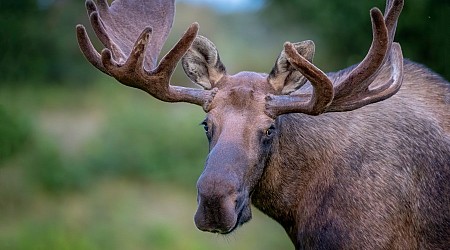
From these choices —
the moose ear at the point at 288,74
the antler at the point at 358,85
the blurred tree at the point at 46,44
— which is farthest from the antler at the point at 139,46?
the blurred tree at the point at 46,44

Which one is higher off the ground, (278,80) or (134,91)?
(278,80)

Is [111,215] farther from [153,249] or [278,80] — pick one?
[278,80]

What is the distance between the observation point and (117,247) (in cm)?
1488

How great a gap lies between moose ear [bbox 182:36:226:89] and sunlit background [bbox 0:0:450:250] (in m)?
6.54

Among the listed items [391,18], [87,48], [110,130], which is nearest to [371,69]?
[391,18]

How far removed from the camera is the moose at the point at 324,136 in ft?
21.7

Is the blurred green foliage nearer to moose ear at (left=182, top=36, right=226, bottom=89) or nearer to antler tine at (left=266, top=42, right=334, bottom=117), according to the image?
moose ear at (left=182, top=36, right=226, bottom=89)

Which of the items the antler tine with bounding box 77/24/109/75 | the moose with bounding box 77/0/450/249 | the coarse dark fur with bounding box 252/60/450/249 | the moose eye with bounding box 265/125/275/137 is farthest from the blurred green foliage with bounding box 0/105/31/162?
the moose eye with bounding box 265/125/275/137

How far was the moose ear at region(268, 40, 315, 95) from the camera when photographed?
22.5 ft

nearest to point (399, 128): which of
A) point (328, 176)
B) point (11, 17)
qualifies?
point (328, 176)

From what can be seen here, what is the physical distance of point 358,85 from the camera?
22.0ft

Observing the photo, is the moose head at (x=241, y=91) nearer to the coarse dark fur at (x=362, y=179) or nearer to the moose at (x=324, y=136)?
the moose at (x=324, y=136)

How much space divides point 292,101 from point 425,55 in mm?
8079

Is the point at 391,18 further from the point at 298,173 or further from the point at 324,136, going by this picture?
the point at 298,173
